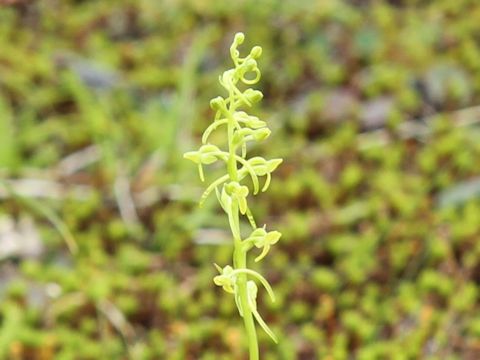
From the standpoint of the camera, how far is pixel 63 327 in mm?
2219

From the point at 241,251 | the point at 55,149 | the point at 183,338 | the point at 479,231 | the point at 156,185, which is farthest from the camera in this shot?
the point at 55,149

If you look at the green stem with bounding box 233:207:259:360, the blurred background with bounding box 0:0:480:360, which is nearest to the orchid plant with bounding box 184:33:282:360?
the green stem with bounding box 233:207:259:360

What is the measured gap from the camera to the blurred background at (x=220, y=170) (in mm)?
2203

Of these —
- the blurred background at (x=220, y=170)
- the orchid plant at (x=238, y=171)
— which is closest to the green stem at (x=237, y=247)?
the orchid plant at (x=238, y=171)

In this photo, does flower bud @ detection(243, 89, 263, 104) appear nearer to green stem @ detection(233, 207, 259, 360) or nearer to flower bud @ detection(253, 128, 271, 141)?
flower bud @ detection(253, 128, 271, 141)

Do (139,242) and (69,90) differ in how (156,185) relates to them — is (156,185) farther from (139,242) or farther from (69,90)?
(69,90)

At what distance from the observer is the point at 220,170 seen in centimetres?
272

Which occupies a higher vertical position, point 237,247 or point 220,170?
point 220,170

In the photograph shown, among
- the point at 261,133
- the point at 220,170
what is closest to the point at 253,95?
the point at 261,133

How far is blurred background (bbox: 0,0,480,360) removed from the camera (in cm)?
220

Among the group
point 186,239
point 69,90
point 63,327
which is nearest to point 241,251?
point 63,327

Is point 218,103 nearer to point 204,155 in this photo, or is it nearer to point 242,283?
point 204,155

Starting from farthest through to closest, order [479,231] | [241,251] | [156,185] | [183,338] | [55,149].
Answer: [55,149], [156,185], [479,231], [183,338], [241,251]

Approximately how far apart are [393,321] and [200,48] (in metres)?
1.24
